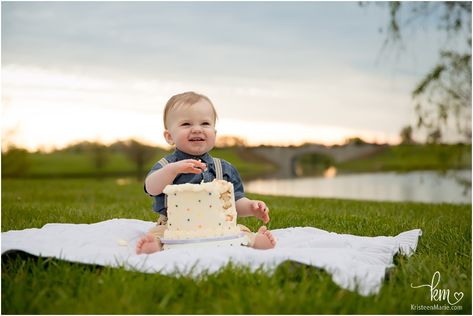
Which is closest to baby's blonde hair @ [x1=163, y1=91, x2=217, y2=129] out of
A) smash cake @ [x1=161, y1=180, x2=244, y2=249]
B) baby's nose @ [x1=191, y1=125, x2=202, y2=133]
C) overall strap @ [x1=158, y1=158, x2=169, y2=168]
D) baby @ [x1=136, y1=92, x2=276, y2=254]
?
baby @ [x1=136, y1=92, x2=276, y2=254]

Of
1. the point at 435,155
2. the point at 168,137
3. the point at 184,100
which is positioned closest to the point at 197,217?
the point at 168,137

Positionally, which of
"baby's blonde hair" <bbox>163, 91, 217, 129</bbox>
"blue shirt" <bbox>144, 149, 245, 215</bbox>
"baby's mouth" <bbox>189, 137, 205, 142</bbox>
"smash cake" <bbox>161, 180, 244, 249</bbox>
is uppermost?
"baby's blonde hair" <bbox>163, 91, 217, 129</bbox>

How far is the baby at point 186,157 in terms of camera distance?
3.43m

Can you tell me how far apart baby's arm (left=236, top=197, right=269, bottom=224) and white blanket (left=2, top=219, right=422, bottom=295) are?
0.71ft

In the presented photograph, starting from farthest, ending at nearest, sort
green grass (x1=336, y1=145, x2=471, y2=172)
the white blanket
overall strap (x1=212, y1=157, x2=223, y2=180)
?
1. green grass (x1=336, y1=145, x2=471, y2=172)
2. overall strap (x1=212, y1=157, x2=223, y2=180)
3. the white blanket

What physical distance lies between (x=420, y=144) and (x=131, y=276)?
7664 mm

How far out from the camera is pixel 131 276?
280 centimetres

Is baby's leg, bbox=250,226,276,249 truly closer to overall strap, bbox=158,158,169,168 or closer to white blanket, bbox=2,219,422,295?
white blanket, bbox=2,219,422,295

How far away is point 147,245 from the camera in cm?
334

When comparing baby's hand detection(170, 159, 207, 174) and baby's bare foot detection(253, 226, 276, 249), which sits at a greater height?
baby's hand detection(170, 159, 207, 174)

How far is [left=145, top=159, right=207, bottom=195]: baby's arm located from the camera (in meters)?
3.34

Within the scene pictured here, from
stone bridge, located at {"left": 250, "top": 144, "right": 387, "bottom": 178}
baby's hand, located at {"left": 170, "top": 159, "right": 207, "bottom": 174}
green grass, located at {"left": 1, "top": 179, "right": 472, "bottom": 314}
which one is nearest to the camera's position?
green grass, located at {"left": 1, "top": 179, "right": 472, "bottom": 314}

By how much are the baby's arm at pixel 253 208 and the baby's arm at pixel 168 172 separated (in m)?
0.50

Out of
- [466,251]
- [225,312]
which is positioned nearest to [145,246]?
[225,312]
